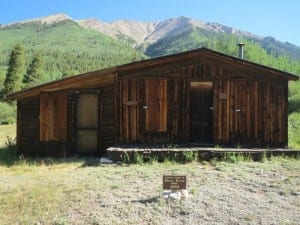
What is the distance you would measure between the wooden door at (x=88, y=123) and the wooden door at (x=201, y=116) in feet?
10.3

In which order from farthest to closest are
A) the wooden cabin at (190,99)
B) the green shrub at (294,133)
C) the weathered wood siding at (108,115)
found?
the green shrub at (294,133), the weathered wood siding at (108,115), the wooden cabin at (190,99)

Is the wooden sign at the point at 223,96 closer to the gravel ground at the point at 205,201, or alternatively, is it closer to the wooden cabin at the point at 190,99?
the wooden cabin at the point at 190,99

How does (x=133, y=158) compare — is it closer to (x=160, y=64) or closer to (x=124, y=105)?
(x=124, y=105)

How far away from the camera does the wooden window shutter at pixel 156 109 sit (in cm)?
1400

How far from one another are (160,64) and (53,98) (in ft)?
12.0

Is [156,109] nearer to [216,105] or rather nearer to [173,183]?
[216,105]

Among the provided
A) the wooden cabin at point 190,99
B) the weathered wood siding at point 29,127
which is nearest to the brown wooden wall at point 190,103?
the wooden cabin at point 190,99

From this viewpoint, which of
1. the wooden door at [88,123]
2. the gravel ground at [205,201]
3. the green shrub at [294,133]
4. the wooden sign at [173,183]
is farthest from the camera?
the green shrub at [294,133]

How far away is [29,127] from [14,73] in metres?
46.3

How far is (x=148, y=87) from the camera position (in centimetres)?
1404

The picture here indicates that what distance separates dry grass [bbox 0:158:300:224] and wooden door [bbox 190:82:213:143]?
2.81 m

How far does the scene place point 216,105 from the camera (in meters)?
14.1

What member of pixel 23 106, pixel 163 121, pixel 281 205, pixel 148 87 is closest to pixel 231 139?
pixel 163 121

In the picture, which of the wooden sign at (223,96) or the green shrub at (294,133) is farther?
the green shrub at (294,133)
